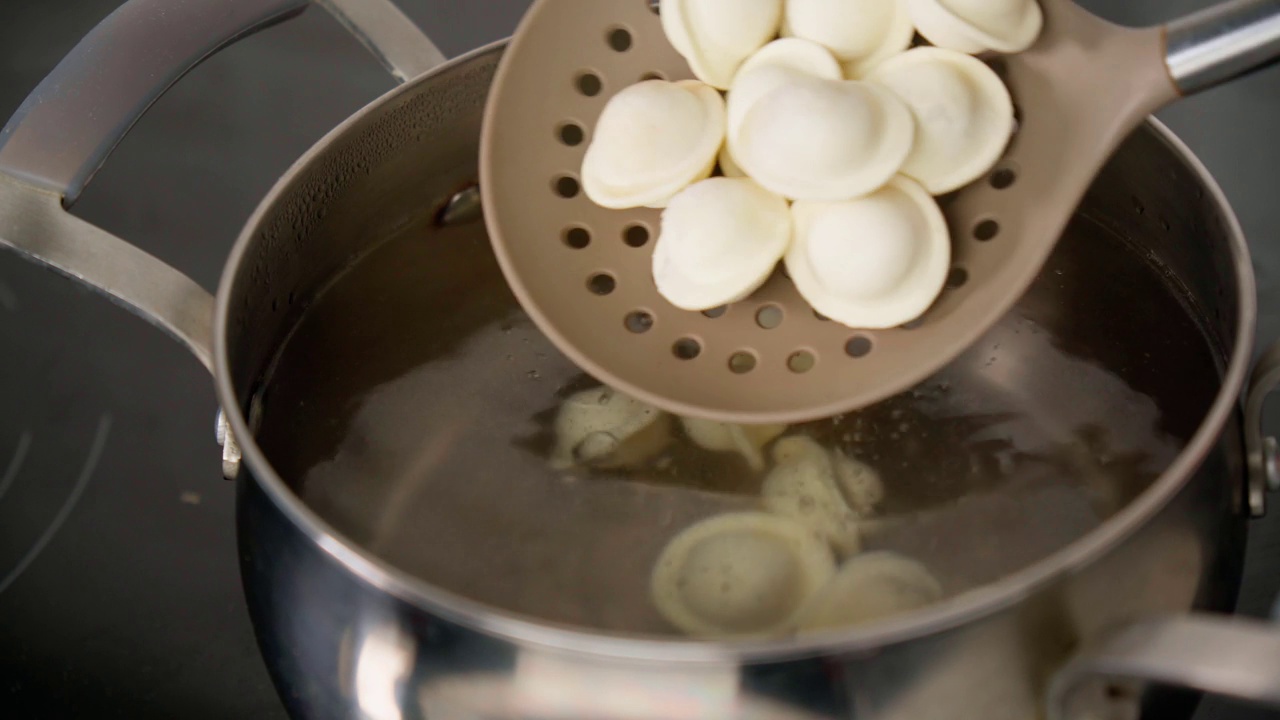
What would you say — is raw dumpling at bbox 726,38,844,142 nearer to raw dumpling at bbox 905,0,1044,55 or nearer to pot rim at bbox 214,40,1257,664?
raw dumpling at bbox 905,0,1044,55

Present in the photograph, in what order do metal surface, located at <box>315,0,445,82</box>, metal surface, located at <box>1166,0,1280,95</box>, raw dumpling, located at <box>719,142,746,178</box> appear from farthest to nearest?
metal surface, located at <box>315,0,445,82</box> → raw dumpling, located at <box>719,142,746,178</box> → metal surface, located at <box>1166,0,1280,95</box>

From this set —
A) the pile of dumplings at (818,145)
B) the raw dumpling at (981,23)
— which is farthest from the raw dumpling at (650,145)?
the raw dumpling at (981,23)

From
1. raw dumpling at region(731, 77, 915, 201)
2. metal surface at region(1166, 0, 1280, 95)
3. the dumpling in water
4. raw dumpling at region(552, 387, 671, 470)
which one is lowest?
raw dumpling at region(552, 387, 671, 470)

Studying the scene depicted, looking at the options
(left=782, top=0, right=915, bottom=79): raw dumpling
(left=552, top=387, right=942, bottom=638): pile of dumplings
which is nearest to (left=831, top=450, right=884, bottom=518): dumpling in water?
(left=552, top=387, right=942, bottom=638): pile of dumplings

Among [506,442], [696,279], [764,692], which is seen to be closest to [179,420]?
[506,442]

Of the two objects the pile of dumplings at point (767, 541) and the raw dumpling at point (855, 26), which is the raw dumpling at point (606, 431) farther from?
the raw dumpling at point (855, 26)

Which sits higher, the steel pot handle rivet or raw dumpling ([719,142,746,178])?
raw dumpling ([719,142,746,178])

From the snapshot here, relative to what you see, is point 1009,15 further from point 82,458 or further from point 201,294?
point 82,458
